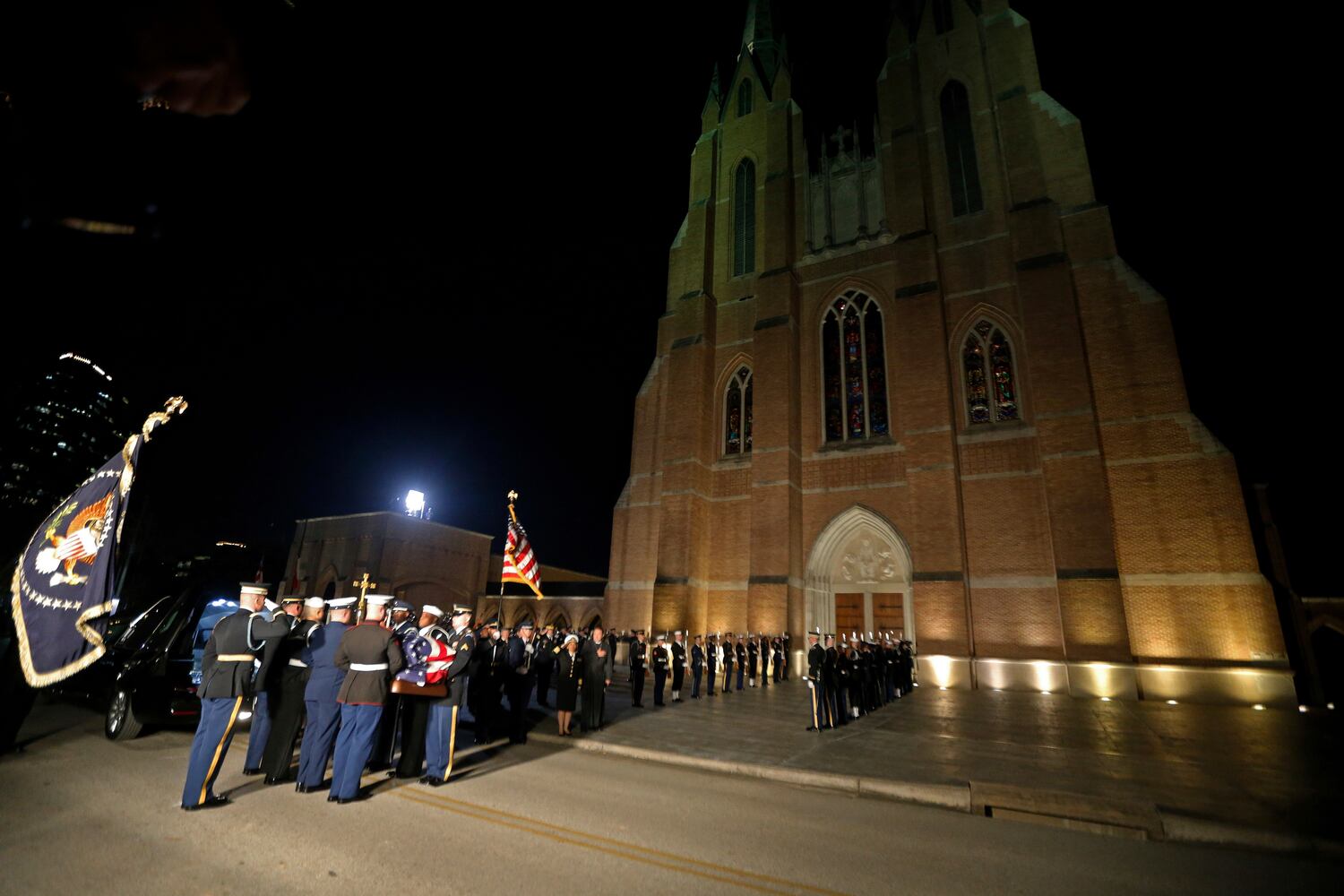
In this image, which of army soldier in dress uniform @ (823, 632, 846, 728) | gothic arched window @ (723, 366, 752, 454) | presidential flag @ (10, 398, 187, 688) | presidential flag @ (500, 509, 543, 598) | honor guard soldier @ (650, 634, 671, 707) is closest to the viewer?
presidential flag @ (10, 398, 187, 688)

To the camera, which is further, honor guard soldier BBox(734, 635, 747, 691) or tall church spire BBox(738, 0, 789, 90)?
tall church spire BBox(738, 0, 789, 90)

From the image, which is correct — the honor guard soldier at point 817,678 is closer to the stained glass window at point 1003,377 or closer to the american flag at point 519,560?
the american flag at point 519,560

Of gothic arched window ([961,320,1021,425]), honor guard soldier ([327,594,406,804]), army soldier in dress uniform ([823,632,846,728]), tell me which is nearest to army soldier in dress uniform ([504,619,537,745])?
honor guard soldier ([327,594,406,804])

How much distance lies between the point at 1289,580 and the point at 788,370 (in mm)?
18195

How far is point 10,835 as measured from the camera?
137 inches

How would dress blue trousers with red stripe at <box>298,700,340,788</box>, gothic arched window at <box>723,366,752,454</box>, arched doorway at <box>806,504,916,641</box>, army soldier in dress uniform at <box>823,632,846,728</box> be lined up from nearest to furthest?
dress blue trousers with red stripe at <box>298,700,340,788</box>, army soldier in dress uniform at <box>823,632,846,728</box>, arched doorway at <box>806,504,916,641</box>, gothic arched window at <box>723,366,752,454</box>

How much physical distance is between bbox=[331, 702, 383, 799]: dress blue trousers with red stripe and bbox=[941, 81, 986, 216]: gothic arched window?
77.3 ft

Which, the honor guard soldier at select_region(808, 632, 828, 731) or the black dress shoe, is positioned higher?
the honor guard soldier at select_region(808, 632, 828, 731)

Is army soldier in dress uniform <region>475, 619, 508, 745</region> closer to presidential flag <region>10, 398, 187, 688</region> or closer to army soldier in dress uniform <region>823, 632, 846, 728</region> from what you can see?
presidential flag <region>10, 398, 187, 688</region>

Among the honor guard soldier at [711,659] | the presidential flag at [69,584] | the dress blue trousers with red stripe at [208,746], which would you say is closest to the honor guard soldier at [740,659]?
the honor guard soldier at [711,659]

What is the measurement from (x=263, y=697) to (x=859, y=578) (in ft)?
59.8

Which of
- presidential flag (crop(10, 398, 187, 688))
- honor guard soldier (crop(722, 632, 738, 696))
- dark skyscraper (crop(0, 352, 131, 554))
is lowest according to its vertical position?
honor guard soldier (crop(722, 632, 738, 696))

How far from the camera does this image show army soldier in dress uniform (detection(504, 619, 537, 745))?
812cm

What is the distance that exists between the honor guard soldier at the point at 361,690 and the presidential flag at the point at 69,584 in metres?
1.73
